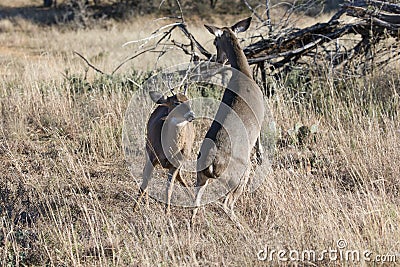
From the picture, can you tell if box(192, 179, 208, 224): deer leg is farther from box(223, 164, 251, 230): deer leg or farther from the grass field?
box(223, 164, 251, 230): deer leg

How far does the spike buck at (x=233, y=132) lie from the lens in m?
3.98

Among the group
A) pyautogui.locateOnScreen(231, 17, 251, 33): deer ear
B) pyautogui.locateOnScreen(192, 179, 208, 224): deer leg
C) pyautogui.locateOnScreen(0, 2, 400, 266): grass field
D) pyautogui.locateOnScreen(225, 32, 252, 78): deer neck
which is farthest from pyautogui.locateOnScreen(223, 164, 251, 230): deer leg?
pyautogui.locateOnScreen(231, 17, 251, 33): deer ear

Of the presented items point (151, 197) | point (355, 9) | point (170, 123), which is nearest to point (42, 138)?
point (151, 197)

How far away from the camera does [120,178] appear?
5531mm

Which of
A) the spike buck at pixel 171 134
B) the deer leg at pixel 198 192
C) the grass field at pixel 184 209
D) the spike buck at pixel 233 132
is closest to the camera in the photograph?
the grass field at pixel 184 209

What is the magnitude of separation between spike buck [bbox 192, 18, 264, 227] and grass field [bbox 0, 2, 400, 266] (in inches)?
12.5

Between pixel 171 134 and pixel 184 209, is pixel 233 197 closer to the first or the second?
pixel 184 209

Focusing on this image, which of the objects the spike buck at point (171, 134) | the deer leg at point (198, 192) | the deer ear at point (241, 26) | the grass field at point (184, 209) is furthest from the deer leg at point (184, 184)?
the deer ear at point (241, 26)

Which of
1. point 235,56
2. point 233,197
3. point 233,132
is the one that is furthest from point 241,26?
point 233,197

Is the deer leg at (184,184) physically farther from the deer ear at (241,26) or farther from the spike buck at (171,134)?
the deer ear at (241,26)

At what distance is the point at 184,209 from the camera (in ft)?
15.5

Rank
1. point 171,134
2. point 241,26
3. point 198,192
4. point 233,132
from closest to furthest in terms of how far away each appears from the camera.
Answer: point 233,132
point 198,192
point 171,134
point 241,26

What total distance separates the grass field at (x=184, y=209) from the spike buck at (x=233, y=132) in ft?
1.04

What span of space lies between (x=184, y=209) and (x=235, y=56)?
140cm
